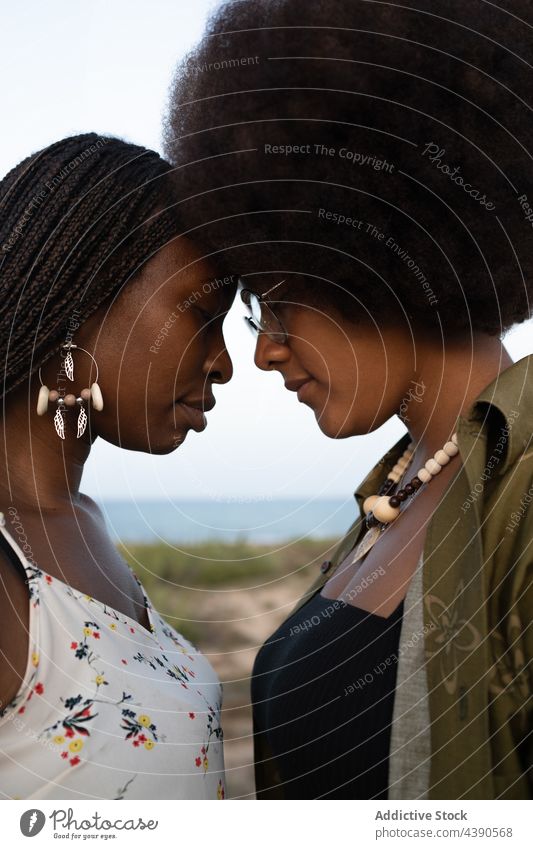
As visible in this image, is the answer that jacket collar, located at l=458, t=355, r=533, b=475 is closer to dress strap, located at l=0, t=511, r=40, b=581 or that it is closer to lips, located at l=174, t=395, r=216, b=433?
lips, located at l=174, t=395, r=216, b=433

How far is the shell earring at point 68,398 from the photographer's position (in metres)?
1.48

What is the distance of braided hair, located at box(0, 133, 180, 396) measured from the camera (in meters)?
1.43

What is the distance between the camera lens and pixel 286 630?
1754 millimetres

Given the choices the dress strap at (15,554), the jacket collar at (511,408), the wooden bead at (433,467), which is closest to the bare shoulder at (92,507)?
the dress strap at (15,554)

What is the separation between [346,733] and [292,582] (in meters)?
8.85

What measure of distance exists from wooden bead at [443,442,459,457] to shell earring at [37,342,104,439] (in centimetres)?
67

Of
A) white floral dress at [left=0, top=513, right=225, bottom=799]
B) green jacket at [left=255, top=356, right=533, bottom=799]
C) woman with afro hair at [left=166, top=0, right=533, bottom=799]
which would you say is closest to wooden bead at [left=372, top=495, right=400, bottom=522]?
woman with afro hair at [left=166, top=0, right=533, bottom=799]

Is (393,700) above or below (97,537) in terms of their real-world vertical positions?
below

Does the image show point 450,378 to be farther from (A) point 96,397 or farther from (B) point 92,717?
(B) point 92,717

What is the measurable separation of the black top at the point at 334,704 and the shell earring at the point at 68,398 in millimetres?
622

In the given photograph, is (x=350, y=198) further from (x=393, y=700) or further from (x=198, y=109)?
(x=393, y=700)

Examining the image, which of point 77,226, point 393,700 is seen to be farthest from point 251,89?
point 393,700

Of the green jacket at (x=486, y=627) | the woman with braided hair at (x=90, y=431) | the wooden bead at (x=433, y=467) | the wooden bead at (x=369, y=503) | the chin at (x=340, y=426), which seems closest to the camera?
the green jacket at (x=486, y=627)

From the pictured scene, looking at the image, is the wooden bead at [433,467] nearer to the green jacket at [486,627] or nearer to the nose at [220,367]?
the green jacket at [486,627]
